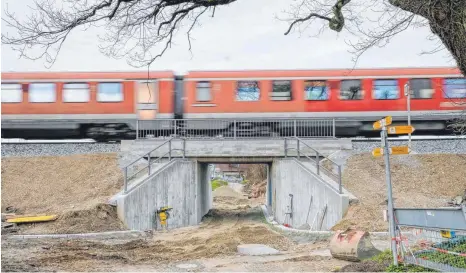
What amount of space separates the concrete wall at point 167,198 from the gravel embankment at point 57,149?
3736mm

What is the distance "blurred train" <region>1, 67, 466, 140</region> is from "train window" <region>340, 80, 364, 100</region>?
0.04 meters

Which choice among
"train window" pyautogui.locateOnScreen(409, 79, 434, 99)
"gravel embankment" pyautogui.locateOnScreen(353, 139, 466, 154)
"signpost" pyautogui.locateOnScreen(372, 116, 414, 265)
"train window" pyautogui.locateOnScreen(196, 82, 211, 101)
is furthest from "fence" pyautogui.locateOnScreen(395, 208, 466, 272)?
"train window" pyautogui.locateOnScreen(196, 82, 211, 101)

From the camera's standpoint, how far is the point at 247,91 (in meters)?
21.3

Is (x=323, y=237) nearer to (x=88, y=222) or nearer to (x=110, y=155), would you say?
(x=88, y=222)

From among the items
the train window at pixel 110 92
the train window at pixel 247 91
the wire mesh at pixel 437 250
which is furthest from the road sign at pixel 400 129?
the train window at pixel 110 92

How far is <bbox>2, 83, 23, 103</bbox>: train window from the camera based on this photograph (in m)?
21.2

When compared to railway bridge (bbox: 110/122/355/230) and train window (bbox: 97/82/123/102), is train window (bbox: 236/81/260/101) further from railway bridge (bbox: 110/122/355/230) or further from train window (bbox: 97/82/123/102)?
→ train window (bbox: 97/82/123/102)

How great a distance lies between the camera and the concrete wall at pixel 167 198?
15969 mm

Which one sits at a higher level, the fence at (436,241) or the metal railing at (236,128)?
the metal railing at (236,128)

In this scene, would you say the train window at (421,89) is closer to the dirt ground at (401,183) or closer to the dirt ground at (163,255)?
the dirt ground at (401,183)

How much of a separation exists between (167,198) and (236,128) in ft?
16.2

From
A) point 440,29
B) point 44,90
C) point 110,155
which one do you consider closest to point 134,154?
point 110,155

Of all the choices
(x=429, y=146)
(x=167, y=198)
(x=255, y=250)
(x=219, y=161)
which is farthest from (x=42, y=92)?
(x=429, y=146)

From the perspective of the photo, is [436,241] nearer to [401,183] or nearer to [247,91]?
[401,183]
